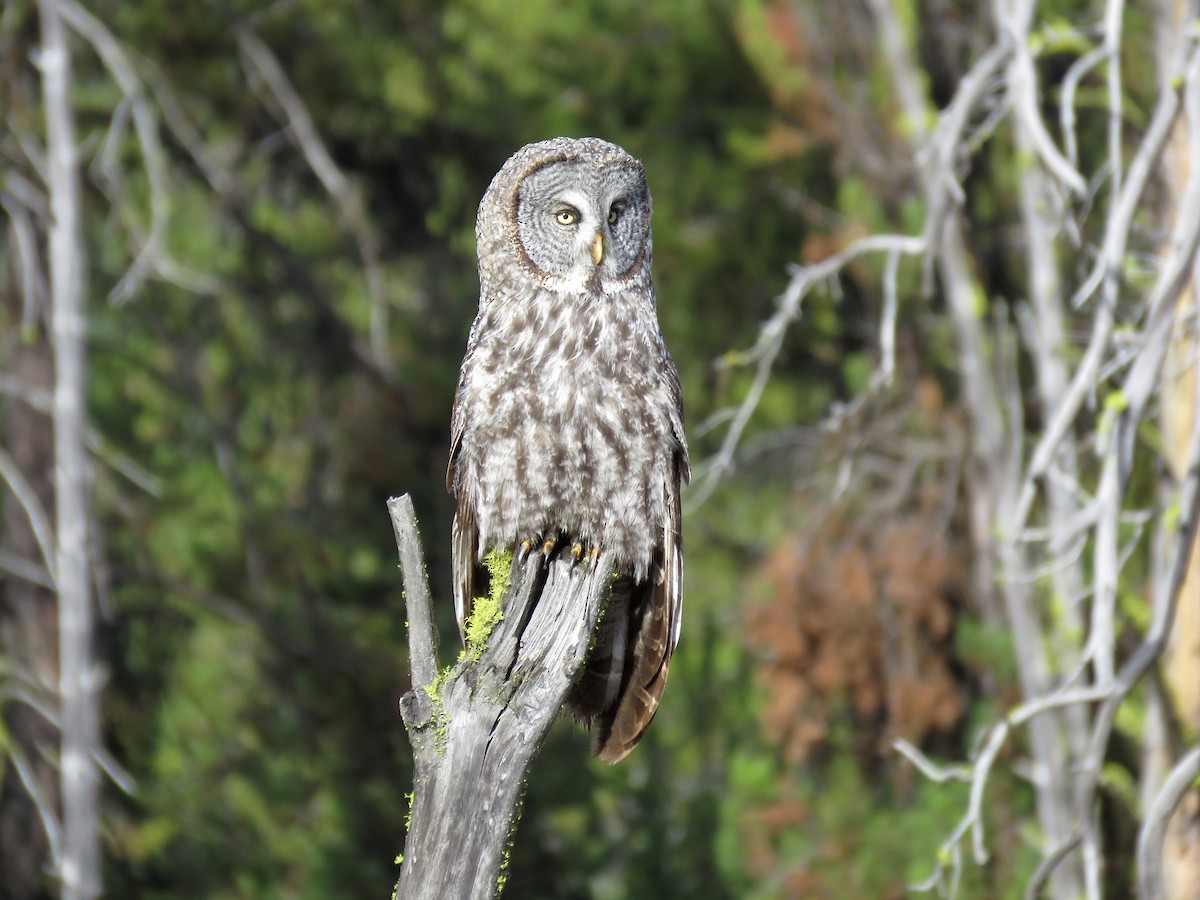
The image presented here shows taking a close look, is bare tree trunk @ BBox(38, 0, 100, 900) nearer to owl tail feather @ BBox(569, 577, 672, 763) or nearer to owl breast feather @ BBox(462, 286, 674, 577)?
owl breast feather @ BBox(462, 286, 674, 577)

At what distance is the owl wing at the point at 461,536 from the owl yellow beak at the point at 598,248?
486 millimetres

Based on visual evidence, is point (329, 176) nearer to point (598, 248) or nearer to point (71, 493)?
point (71, 493)

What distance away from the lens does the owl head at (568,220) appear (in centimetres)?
405

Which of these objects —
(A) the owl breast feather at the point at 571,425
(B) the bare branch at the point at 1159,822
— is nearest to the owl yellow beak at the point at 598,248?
(A) the owl breast feather at the point at 571,425

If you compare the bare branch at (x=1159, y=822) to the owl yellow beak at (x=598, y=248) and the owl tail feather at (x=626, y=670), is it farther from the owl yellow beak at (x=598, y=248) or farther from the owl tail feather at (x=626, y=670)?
the owl yellow beak at (x=598, y=248)

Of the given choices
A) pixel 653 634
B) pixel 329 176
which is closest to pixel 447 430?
pixel 329 176

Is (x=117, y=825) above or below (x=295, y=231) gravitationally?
below

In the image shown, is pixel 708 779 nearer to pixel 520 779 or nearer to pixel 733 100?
pixel 733 100

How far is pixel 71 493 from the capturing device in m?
5.53

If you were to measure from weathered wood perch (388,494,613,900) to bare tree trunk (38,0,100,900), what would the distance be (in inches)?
111

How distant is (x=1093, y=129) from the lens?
945cm

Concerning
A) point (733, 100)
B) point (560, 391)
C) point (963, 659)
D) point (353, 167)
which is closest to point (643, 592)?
point (560, 391)

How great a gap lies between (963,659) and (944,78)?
129 inches

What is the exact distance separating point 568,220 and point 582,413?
0.58 metres
